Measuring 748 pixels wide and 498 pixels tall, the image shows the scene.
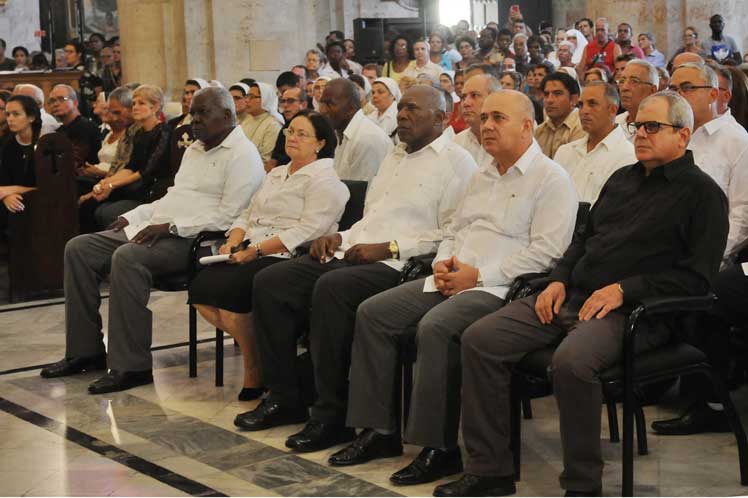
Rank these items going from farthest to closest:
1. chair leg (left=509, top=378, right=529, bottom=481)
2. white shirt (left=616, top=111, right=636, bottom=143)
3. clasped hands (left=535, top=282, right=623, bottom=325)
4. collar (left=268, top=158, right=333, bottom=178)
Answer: white shirt (left=616, top=111, right=636, bottom=143), collar (left=268, top=158, right=333, bottom=178), chair leg (left=509, top=378, right=529, bottom=481), clasped hands (left=535, top=282, right=623, bottom=325)

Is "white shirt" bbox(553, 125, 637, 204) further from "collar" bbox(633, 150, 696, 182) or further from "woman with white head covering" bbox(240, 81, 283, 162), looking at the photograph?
"woman with white head covering" bbox(240, 81, 283, 162)

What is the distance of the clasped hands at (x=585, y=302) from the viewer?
4.31 metres

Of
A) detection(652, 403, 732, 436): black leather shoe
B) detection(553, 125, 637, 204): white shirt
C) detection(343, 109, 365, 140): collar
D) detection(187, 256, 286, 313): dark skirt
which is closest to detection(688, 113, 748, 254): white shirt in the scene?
detection(553, 125, 637, 204): white shirt

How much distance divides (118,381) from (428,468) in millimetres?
2252

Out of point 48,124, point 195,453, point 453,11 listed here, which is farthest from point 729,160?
point 453,11

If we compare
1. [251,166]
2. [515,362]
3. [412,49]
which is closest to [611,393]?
[515,362]

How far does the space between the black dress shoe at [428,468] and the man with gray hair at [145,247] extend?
2.17 meters

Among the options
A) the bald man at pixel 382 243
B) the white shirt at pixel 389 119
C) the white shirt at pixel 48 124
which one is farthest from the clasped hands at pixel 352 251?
the white shirt at pixel 48 124

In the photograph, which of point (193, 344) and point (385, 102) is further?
point (385, 102)

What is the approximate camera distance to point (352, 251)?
5441mm

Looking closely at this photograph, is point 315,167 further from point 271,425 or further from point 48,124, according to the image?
point 48,124

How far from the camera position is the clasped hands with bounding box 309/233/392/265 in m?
5.39

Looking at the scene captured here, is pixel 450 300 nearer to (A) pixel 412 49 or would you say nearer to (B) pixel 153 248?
(B) pixel 153 248

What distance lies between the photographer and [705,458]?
470cm
